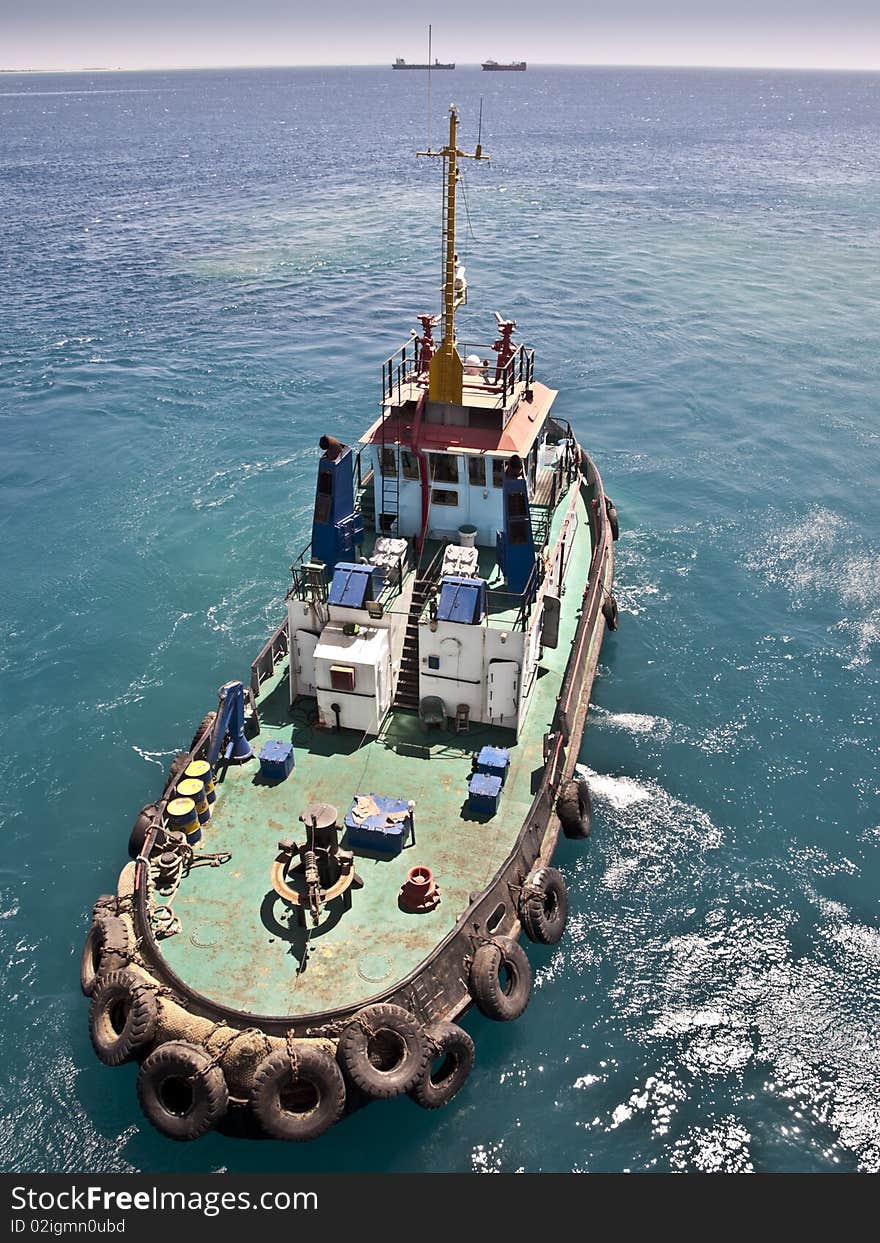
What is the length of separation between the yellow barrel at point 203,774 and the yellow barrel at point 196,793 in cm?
10

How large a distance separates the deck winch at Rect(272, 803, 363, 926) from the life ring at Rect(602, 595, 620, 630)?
1484 cm

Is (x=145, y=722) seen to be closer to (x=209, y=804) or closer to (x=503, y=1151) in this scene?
(x=209, y=804)

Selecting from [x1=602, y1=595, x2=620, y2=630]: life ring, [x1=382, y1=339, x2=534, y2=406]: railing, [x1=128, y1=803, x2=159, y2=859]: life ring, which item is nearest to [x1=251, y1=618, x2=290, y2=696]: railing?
[x1=128, y1=803, x2=159, y2=859]: life ring

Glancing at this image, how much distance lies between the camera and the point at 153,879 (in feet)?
57.4

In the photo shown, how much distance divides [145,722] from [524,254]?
214 ft

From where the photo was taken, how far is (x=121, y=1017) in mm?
15695

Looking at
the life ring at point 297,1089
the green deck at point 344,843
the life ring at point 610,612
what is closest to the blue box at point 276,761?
the green deck at point 344,843

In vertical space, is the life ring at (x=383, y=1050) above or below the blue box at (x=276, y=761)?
below

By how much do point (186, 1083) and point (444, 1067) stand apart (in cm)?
463

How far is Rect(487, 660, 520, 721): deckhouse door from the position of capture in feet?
67.9

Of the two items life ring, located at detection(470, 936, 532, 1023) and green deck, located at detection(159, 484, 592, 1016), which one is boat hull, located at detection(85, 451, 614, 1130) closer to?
life ring, located at detection(470, 936, 532, 1023)

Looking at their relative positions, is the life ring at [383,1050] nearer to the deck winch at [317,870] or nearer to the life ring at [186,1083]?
the life ring at [186,1083]

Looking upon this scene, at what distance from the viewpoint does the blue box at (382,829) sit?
59.1 ft

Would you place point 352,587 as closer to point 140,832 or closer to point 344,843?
point 344,843
